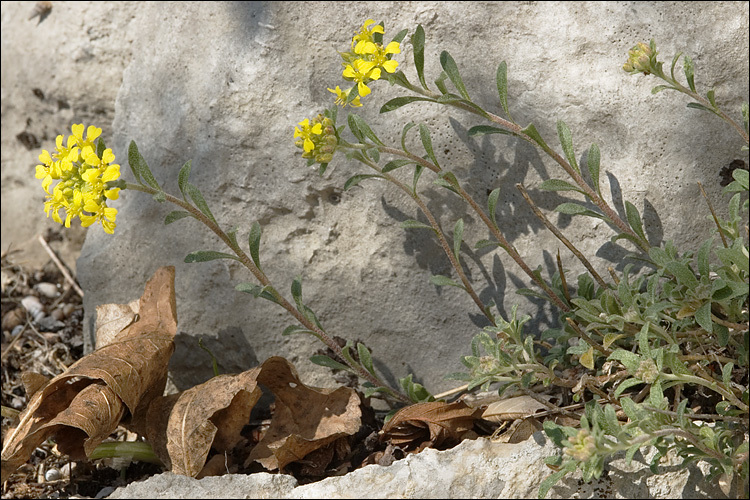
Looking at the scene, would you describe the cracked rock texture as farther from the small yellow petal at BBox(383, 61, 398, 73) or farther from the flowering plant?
the small yellow petal at BBox(383, 61, 398, 73)

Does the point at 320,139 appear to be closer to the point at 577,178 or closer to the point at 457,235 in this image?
the point at 457,235

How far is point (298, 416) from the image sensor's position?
2900 mm

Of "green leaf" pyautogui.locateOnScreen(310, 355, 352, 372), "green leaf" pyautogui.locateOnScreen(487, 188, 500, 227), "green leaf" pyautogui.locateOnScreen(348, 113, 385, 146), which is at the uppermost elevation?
"green leaf" pyautogui.locateOnScreen(348, 113, 385, 146)

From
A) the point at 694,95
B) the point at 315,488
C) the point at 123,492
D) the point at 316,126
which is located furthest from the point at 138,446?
the point at 694,95

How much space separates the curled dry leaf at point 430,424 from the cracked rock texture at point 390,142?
0.35m

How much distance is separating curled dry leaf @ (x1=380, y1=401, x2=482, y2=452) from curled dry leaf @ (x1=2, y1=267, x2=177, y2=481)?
999 millimetres

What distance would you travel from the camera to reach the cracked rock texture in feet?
9.57

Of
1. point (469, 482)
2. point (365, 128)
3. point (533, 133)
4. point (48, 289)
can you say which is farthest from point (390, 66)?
point (48, 289)

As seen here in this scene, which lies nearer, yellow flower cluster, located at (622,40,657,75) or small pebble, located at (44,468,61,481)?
yellow flower cluster, located at (622,40,657,75)

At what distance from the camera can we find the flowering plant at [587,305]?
217 centimetres

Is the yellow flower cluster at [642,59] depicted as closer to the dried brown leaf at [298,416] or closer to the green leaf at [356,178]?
the green leaf at [356,178]

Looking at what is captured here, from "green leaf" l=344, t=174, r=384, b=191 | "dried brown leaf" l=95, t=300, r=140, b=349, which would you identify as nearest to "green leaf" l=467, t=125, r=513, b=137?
"green leaf" l=344, t=174, r=384, b=191

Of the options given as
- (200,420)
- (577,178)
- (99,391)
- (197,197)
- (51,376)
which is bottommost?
(51,376)

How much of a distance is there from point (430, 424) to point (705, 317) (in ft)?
3.44
